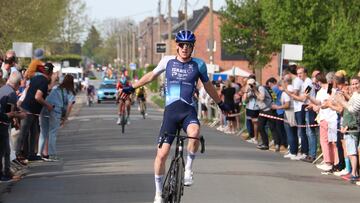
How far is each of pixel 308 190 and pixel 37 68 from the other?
6.93 m

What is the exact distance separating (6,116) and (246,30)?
5102cm

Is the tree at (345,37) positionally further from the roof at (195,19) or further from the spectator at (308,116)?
the roof at (195,19)

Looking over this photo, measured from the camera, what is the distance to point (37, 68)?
19828 mm

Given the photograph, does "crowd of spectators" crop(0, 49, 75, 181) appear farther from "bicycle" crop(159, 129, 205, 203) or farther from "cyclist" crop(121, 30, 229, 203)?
"bicycle" crop(159, 129, 205, 203)

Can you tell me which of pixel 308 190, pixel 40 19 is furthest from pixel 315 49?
pixel 308 190

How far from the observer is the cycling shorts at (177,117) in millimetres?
11875

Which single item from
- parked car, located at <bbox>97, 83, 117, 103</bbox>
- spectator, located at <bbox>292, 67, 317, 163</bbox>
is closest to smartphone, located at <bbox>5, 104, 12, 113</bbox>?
spectator, located at <bbox>292, 67, 317, 163</bbox>

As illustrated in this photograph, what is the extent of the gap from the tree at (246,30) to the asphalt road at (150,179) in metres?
41.8

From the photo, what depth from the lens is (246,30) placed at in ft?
217

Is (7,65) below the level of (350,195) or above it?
above

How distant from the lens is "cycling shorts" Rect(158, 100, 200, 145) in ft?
39.0

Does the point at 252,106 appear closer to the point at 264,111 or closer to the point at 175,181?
the point at 264,111

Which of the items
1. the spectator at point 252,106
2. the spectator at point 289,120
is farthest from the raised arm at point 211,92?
the spectator at point 252,106

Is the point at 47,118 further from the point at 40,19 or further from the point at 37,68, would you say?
the point at 40,19
